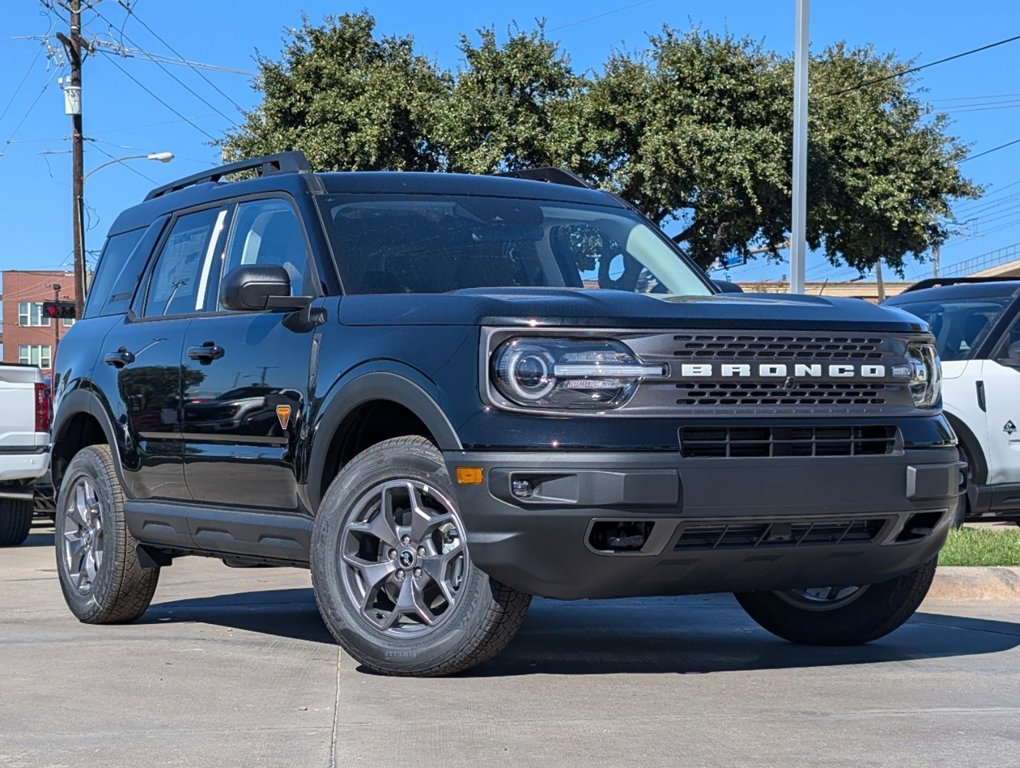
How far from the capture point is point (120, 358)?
7.56 metres

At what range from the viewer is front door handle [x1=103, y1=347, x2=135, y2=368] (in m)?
7.49

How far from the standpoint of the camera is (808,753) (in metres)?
4.51

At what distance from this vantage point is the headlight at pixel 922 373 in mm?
5811

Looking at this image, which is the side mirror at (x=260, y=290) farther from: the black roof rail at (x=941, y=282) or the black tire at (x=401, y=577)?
the black roof rail at (x=941, y=282)

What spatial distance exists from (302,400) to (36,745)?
69.6 inches

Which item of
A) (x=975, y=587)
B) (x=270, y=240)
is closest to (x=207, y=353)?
(x=270, y=240)

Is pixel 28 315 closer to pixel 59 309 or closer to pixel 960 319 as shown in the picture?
pixel 59 309

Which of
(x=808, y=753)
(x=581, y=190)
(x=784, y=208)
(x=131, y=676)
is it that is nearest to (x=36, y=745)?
(x=131, y=676)

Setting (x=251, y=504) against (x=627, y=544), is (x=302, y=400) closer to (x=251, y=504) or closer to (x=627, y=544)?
(x=251, y=504)

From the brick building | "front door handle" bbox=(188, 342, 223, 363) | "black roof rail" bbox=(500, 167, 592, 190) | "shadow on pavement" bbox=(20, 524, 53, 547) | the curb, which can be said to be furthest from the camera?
the brick building

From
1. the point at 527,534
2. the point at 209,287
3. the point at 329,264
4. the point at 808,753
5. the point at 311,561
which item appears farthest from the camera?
the point at 209,287

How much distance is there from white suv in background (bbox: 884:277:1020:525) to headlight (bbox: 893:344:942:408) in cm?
530

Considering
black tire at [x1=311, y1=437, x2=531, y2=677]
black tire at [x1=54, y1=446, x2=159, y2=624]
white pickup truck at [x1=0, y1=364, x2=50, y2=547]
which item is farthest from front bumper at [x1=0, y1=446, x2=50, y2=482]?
black tire at [x1=311, y1=437, x2=531, y2=677]

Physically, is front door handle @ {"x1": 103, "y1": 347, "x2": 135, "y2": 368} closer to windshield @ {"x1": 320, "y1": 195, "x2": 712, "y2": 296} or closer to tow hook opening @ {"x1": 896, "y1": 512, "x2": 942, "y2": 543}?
windshield @ {"x1": 320, "y1": 195, "x2": 712, "y2": 296}
